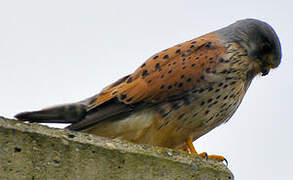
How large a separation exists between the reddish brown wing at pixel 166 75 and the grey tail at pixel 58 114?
0.82 ft

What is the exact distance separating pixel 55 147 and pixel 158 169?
60 centimetres

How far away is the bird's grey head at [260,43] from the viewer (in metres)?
6.35

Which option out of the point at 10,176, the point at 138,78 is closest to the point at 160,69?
the point at 138,78

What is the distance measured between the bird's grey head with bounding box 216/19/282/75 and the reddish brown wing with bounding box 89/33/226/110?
343 mm

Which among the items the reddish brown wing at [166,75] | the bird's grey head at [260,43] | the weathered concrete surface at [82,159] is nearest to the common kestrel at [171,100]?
the reddish brown wing at [166,75]

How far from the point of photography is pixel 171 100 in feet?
18.4

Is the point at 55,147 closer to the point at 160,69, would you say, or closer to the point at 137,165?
the point at 137,165

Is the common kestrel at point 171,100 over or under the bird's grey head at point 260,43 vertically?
under

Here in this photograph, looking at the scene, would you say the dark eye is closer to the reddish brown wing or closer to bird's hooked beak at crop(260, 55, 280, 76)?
bird's hooked beak at crop(260, 55, 280, 76)

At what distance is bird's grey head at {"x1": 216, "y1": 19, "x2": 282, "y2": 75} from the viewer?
20.8ft

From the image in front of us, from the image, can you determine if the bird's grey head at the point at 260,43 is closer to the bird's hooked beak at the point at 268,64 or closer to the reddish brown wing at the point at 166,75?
the bird's hooked beak at the point at 268,64

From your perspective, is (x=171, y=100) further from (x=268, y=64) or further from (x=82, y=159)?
(x=82, y=159)

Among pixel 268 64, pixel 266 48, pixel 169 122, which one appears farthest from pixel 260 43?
pixel 169 122

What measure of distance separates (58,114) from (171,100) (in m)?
1.17
